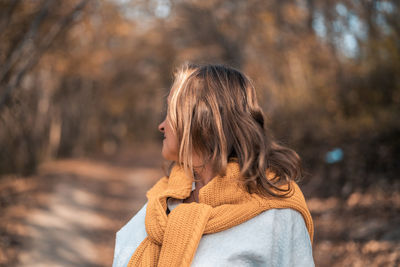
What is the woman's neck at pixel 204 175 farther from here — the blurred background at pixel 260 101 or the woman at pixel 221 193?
the blurred background at pixel 260 101

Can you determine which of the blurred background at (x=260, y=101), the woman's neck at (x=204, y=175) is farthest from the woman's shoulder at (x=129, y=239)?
the blurred background at (x=260, y=101)

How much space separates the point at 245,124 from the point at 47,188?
9.65m

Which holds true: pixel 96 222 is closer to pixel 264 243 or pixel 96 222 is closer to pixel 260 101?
pixel 260 101

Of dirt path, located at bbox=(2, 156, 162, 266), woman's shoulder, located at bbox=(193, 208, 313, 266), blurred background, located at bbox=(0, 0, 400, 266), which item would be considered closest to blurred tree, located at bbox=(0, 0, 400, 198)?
blurred background, located at bbox=(0, 0, 400, 266)

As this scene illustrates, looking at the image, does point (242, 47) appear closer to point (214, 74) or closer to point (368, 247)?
point (368, 247)

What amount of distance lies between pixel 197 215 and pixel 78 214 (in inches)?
294

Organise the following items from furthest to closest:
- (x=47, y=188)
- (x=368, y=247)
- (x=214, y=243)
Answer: (x=47, y=188), (x=368, y=247), (x=214, y=243)

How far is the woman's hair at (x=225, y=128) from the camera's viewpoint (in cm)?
161

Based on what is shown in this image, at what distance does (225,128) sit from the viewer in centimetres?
164

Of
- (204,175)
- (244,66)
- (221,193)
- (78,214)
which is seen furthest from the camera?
(244,66)

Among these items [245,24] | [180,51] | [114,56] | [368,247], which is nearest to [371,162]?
[368,247]

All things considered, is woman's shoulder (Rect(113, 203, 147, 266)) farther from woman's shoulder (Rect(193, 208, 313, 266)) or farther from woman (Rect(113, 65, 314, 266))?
woman's shoulder (Rect(193, 208, 313, 266))

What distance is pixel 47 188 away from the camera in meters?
10.3

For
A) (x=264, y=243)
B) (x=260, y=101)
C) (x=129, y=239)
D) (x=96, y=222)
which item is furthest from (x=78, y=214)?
(x=264, y=243)
